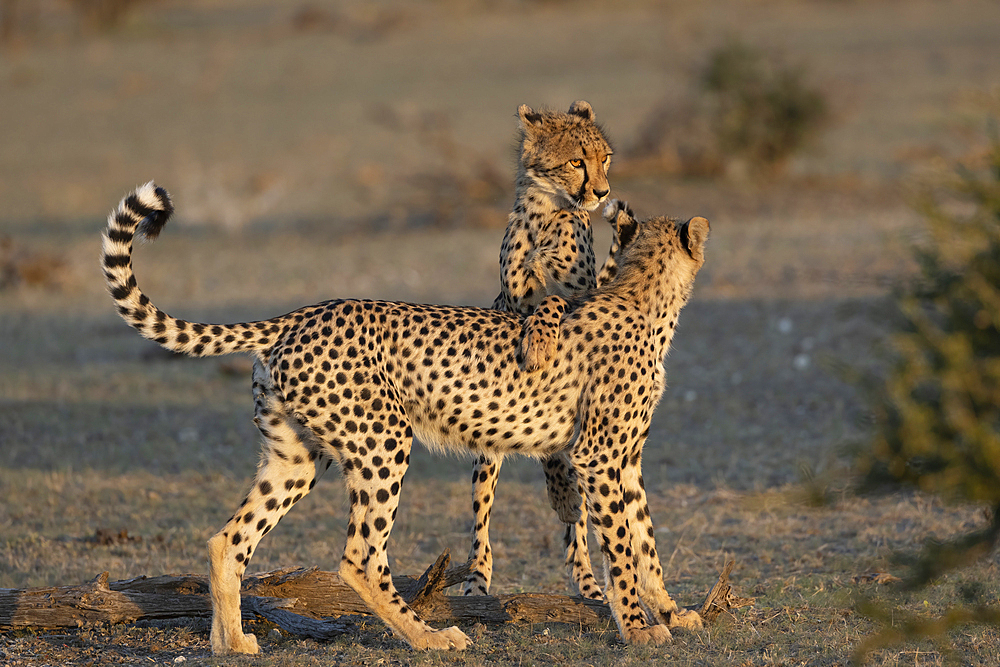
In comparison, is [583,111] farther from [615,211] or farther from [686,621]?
[686,621]

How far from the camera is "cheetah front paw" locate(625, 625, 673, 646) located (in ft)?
14.7

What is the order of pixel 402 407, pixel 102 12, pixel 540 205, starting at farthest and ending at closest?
pixel 102 12 → pixel 540 205 → pixel 402 407

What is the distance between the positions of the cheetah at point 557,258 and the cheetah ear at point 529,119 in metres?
0.11

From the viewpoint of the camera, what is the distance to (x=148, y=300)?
452 cm

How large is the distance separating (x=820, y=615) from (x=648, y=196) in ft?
38.1

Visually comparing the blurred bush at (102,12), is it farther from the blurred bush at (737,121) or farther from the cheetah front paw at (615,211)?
the cheetah front paw at (615,211)

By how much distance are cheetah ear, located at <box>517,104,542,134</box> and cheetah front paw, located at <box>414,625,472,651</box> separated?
7.62 ft

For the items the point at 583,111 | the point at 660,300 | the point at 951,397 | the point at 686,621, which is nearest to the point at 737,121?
the point at 583,111

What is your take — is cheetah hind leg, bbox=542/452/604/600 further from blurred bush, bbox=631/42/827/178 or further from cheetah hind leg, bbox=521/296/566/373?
blurred bush, bbox=631/42/827/178

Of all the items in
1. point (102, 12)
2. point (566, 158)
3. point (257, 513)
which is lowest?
point (257, 513)

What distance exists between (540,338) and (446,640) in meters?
1.17

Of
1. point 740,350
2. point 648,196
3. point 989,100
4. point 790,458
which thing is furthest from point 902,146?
point 989,100

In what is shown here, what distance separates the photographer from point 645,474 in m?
7.45

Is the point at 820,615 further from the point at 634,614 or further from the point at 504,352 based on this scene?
the point at 504,352
